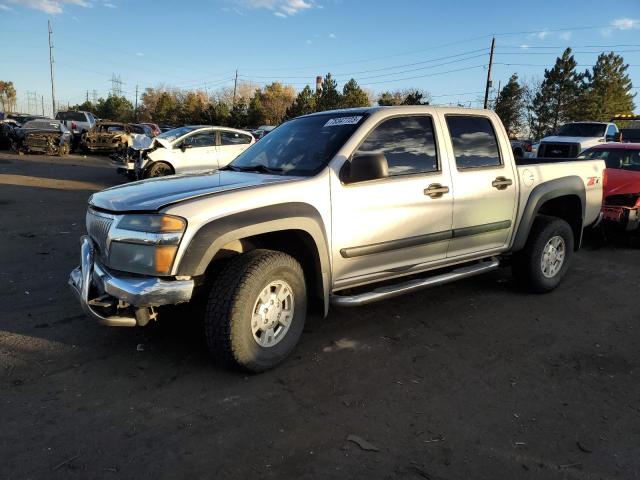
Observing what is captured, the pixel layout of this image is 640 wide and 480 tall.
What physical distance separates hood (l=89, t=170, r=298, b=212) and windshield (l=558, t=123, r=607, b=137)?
59.2 feet

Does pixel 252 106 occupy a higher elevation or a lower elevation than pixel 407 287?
higher

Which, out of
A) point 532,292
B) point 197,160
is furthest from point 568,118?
point 532,292

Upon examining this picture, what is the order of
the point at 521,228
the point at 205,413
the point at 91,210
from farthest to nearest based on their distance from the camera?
the point at 521,228, the point at 91,210, the point at 205,413

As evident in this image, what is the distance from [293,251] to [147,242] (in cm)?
113

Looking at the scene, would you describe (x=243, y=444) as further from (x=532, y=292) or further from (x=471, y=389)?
(x=532, y=292)

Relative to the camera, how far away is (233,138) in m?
13.2

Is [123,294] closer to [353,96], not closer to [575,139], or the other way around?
[575,139]

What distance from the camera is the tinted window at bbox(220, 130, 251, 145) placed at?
12980 millimetres

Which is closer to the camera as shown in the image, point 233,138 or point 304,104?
point 233,138

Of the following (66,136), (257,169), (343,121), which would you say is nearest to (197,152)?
(257,169)

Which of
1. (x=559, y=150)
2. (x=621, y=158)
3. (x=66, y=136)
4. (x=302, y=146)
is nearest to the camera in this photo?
(x=302, y=146)

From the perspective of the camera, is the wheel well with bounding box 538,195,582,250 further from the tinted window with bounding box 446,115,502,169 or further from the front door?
the front door

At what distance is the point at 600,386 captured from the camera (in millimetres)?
3422

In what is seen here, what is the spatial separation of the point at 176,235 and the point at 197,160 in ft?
33.0
